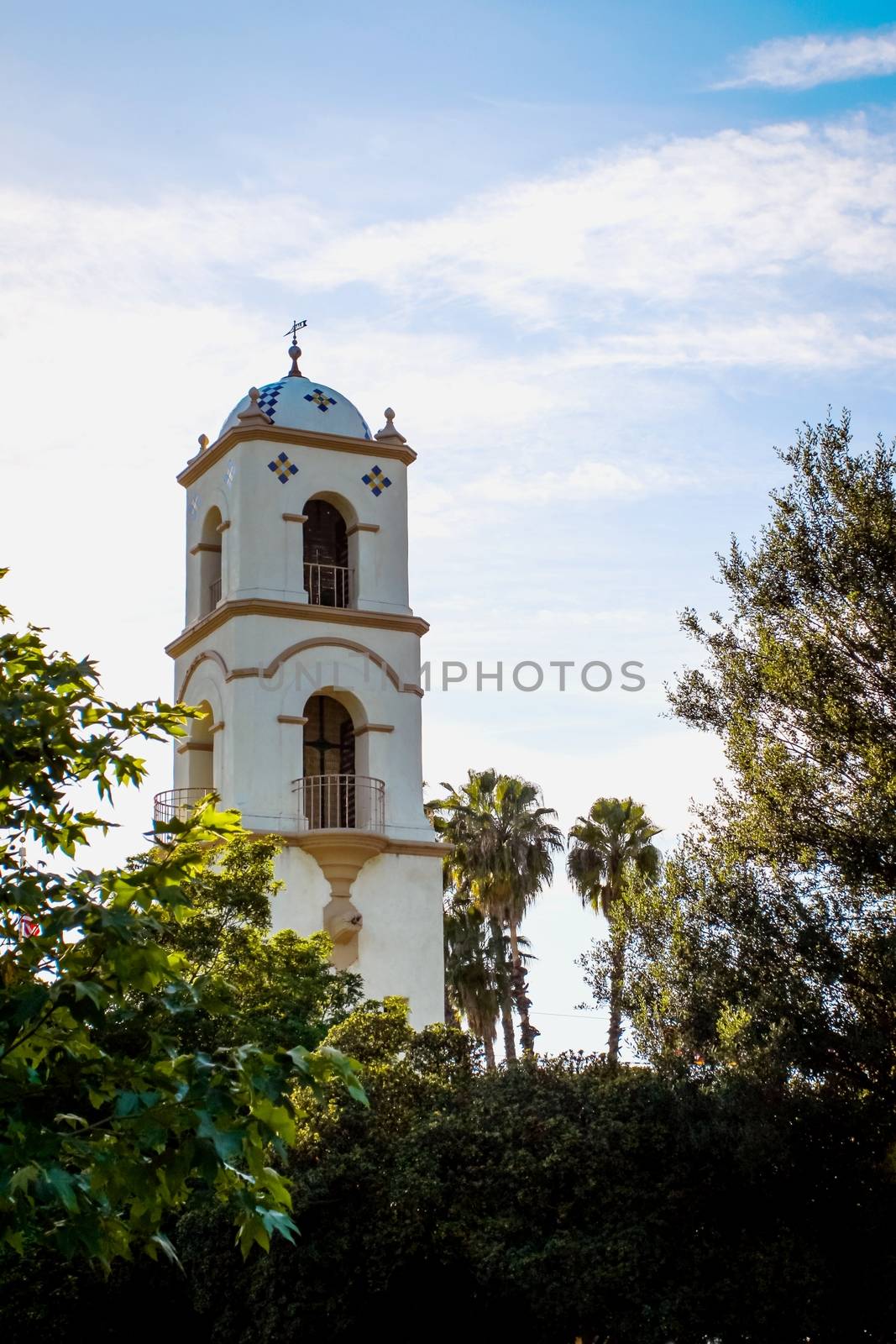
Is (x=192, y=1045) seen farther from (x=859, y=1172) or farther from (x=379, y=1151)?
Answer: (x=859, y=1172)

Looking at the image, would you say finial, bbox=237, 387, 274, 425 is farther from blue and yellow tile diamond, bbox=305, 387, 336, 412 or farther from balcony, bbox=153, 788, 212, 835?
balcony, bbox=153, 788, 212, 835

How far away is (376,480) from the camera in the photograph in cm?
2919

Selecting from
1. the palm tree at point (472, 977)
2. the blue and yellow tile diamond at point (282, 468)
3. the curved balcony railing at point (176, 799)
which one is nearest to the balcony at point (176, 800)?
the curved balcony railing at point (176, 799)

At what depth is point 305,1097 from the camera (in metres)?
17.1

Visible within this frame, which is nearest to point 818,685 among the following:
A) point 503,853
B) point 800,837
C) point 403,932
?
point 800,837

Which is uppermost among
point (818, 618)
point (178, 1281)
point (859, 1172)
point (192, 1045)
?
point (818, 618)

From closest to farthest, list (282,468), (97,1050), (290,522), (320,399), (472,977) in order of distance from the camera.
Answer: (97,1050), (290,522), (282,468), (320,399), (472,977)

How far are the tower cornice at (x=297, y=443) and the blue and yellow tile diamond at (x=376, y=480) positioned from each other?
0.97ft

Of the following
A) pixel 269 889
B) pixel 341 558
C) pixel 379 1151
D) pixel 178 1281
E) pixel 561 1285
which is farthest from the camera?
pixel 341 558

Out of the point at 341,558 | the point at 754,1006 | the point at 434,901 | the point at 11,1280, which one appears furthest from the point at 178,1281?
the point at 341,558

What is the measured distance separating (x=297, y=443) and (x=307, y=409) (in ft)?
2.76

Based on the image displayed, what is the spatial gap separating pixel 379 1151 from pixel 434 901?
34.0 ft

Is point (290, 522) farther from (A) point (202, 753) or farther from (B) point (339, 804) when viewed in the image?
(B) point (339, 804)

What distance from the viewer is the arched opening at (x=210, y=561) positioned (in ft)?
96.4
